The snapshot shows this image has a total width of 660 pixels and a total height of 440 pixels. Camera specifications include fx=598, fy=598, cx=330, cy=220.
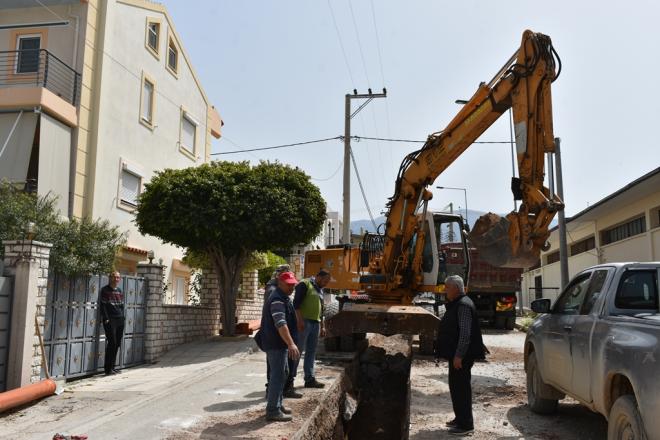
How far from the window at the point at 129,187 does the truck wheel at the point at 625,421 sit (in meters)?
15.4

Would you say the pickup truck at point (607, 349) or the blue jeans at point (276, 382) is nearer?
the pickup truck at point (607, 349)

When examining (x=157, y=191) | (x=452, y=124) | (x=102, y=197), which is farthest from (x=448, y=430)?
(x=102, y=197)

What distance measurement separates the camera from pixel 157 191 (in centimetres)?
1397

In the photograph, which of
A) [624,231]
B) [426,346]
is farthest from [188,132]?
[624,231]

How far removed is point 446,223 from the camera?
12.6 m

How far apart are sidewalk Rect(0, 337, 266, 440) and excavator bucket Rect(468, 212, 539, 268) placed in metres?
4.08

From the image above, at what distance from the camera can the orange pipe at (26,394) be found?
22.8 feet

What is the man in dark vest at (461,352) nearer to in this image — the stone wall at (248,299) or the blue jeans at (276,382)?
the blue jeans at (276,382)

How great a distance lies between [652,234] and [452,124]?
14.3 metres

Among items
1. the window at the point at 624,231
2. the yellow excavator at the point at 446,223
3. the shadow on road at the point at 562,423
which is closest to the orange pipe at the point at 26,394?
the yellow excavator at the point at 446,223

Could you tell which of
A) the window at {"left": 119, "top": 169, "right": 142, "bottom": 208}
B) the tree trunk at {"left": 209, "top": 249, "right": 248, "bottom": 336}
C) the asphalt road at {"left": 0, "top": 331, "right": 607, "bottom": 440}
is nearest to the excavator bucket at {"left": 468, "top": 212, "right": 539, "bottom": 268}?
the asphalt road at {"left": 0, "top": 331, "right": 607, "bottom": 440}

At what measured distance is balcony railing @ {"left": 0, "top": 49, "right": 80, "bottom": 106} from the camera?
15.9 m

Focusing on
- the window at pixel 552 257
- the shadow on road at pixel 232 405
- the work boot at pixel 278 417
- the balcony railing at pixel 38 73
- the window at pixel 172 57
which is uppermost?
the window at pixel 172 57

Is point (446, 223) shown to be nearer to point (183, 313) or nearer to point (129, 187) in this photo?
point (183, 313)
